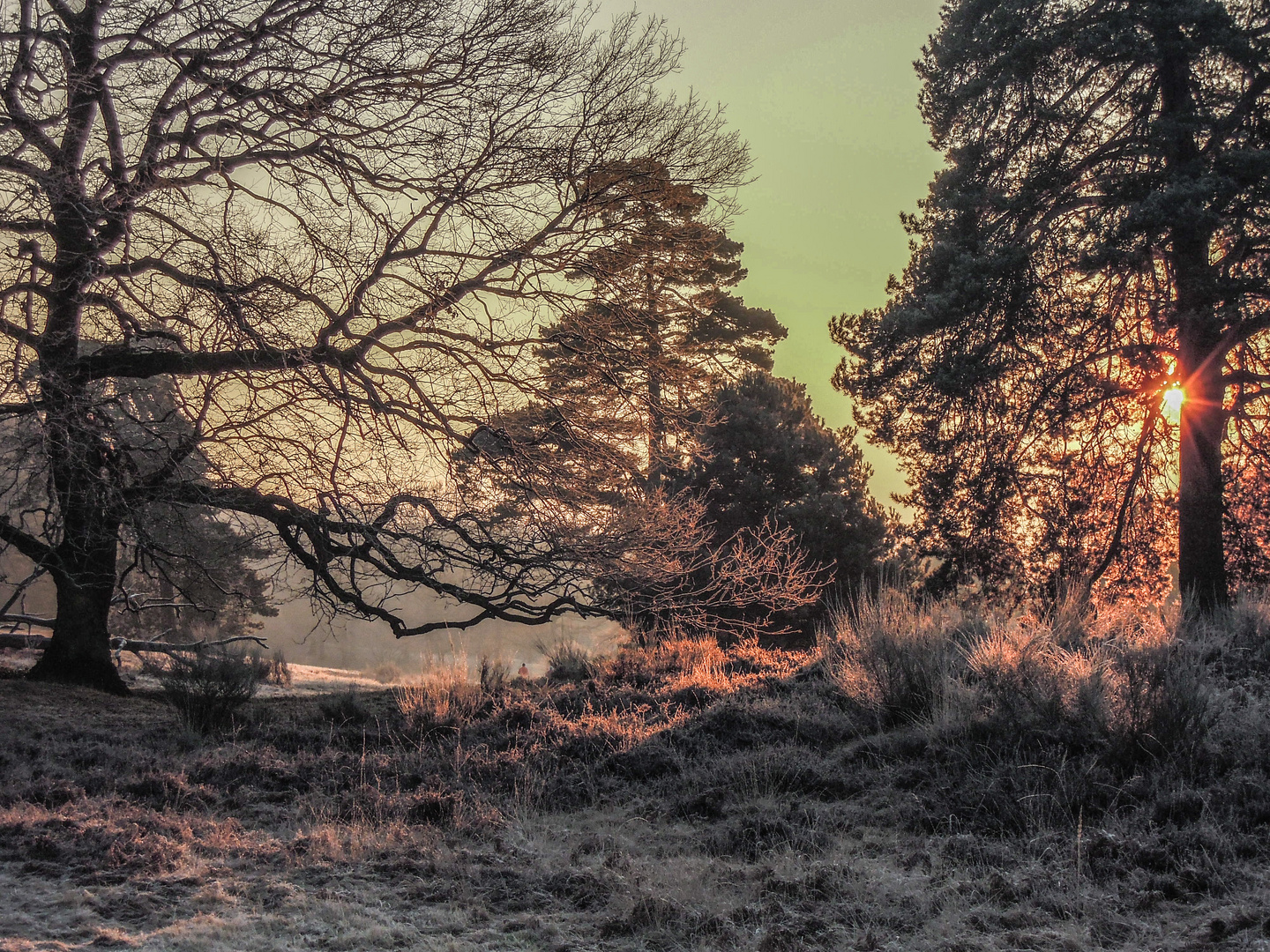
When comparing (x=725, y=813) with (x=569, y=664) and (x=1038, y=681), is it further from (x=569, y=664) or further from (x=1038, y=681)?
(x=569, y=664)

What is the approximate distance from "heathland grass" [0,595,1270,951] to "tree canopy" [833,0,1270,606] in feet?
15.6

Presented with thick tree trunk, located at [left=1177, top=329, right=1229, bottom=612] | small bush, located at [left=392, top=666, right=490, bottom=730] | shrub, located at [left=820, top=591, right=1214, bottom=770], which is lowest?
small bush, located at [left=392, top=666, right=490, bottom=730]

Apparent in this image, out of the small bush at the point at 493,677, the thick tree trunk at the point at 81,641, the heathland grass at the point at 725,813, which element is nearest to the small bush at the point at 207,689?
the heathland grass at the point at 725,813

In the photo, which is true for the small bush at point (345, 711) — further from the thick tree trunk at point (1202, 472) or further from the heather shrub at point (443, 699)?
the thick tree trunk at point (1202, 472)

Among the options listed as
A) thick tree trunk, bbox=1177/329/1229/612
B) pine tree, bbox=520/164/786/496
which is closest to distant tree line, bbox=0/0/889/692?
pine tree, bbox=520/164/786/496

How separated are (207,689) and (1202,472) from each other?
1344cm

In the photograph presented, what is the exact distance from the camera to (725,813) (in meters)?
5.82

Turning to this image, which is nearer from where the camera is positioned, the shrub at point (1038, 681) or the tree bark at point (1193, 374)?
the shrub at point (1038, 681)

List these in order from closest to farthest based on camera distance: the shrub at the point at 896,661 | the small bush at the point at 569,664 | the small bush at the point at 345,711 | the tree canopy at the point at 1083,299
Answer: the shrub at the point at 896,661, the small bush at the point at 345,711, the tree canopy at the point at 1083,299, the small bush at the point at 569,664

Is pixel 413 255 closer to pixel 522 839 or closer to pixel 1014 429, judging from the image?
pixel 522 839

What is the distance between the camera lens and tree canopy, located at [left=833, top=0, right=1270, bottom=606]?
11.6 meters

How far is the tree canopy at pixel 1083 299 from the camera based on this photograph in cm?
1159

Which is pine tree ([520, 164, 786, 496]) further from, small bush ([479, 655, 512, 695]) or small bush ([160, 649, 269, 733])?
small bush ([160, 649, 269, 733])

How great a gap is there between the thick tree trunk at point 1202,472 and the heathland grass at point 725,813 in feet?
12.6
